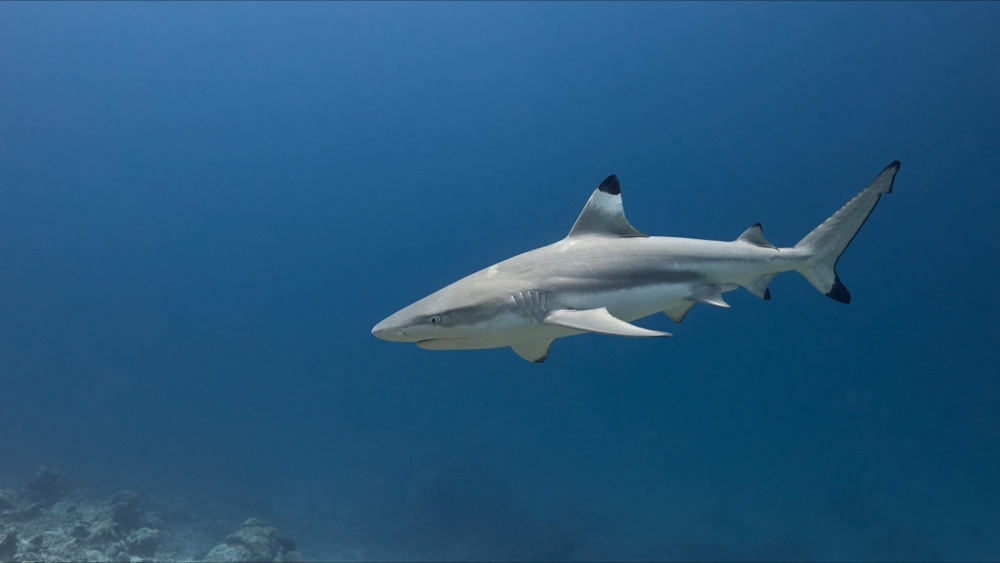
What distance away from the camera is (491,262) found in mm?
38812

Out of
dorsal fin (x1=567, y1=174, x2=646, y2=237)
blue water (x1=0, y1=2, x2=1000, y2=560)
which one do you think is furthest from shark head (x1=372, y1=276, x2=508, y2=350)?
blue water (x1=0, y1=2, x2=1000, y2=560)

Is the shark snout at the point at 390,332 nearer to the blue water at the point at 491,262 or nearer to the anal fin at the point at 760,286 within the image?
the anal fin at the point at 760,286

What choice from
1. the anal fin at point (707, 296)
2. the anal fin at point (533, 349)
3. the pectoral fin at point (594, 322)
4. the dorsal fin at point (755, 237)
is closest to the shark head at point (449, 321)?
the pectoral fin at point (594, 322)

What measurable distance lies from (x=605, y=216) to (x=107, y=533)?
1188 centimetres

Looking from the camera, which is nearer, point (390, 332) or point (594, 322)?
point (390, 332)

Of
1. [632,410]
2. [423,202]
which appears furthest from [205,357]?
[632,410]

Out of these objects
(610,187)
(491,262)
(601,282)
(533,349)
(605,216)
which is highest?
(491,262)

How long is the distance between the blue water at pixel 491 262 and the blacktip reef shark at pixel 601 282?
515 inches

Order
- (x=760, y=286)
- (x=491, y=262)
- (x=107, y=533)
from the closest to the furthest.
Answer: (x=760, y=286) < (x=107, y=533) < (x=491, y=262)

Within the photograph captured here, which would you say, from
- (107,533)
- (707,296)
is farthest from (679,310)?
(107,533)

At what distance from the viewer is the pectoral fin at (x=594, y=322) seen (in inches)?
105

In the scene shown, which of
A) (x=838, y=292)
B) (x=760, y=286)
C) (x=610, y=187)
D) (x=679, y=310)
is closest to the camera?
(x=610, y=187)

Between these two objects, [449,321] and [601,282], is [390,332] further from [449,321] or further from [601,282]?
[601,282]

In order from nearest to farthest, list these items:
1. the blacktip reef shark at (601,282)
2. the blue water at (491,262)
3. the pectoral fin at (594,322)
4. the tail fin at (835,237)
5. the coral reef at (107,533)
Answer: the pectoral fin at (594,322) → the blacktip reef shark at (601,282) → the tail fin at (835,237) → the coral reef at (107,533) → the blue water at (491,262)
